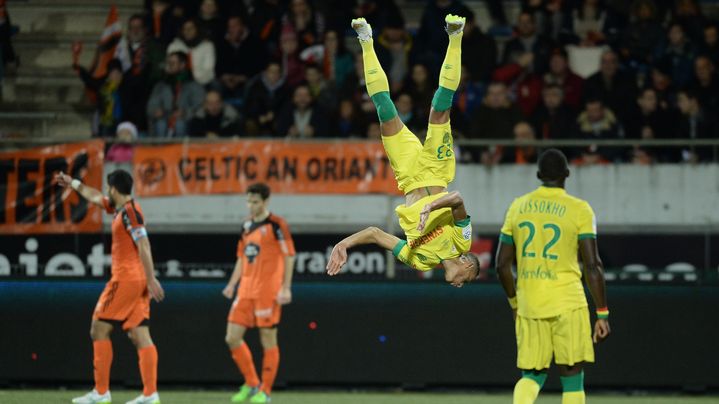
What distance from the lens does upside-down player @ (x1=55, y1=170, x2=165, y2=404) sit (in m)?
11.7

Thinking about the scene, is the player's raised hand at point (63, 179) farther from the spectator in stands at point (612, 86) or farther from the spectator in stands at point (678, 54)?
the spectator in stands at point (678, 54)

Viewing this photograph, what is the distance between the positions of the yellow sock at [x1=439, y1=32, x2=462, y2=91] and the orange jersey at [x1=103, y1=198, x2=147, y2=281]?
3.56 meters

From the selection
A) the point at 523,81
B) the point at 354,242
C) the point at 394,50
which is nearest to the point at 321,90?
the point at 394,50

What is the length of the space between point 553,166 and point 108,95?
27.7 feet

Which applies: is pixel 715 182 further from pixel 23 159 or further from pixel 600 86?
pixel 23 159

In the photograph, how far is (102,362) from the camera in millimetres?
11867

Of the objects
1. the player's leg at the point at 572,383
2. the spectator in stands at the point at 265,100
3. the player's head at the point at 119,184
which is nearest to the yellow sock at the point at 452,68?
the player's leg at the point at 572,383

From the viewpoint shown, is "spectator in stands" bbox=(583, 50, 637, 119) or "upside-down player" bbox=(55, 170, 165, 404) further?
"spectator in stands" bbox=(583, 50, 637, 119)

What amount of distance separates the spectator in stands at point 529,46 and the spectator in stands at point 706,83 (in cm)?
197

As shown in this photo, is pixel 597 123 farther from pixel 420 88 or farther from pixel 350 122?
pixel 350 122

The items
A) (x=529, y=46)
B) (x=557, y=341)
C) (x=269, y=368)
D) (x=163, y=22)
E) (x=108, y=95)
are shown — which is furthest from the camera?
(x=163, y=22)

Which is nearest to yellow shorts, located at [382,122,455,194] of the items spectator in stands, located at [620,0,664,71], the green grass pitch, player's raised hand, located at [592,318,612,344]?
player's raised hand, located at [592,318,612,344]

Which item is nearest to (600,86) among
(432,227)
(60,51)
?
(432,227)

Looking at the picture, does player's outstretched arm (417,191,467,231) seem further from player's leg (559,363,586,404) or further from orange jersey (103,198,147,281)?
orange jersey (103,198,147,281)
